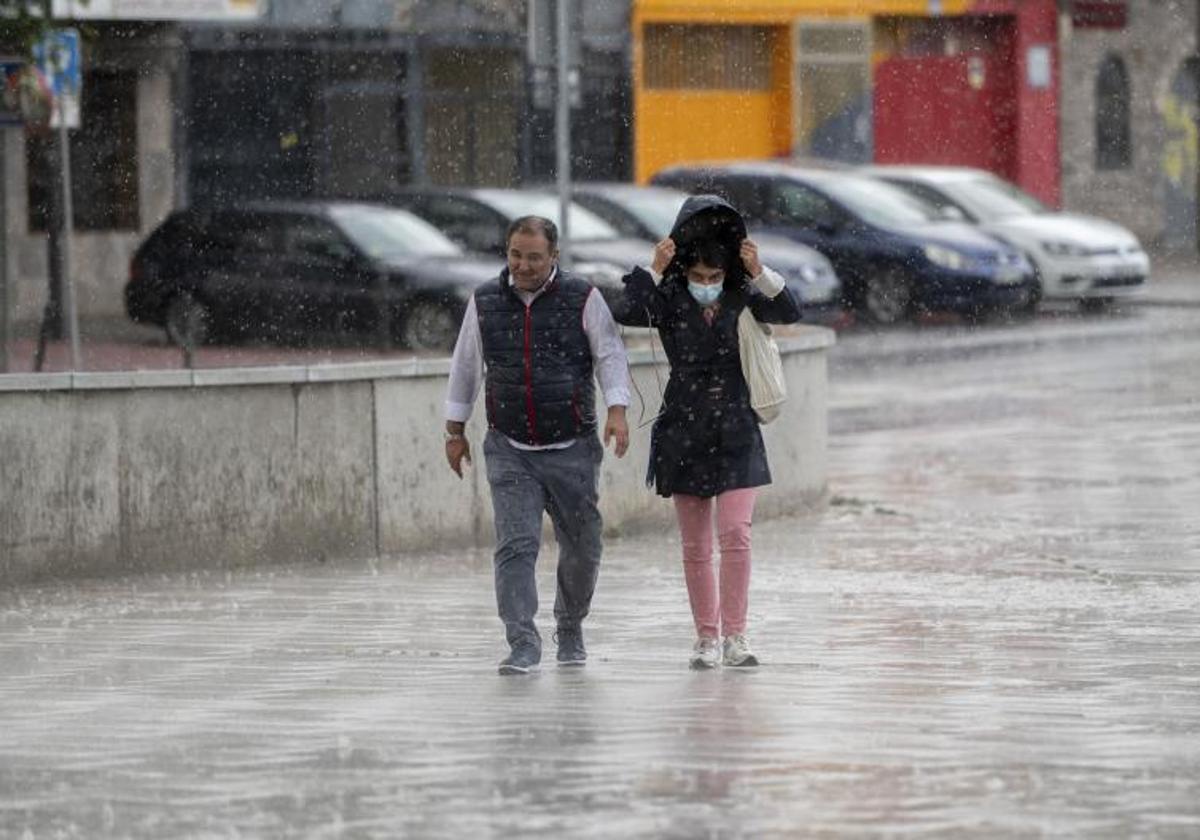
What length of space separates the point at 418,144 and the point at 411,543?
26.2 metres

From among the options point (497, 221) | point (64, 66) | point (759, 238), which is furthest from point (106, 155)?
point (64, 66)

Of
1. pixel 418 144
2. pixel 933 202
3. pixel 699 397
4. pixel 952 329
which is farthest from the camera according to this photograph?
pixel 418 144

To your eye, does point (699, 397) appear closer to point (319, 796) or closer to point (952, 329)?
point (319, 796)

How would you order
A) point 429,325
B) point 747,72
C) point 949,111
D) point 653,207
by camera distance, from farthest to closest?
1. point 949,111
2. point 747,72
3. point 653,207
4. point 429,325

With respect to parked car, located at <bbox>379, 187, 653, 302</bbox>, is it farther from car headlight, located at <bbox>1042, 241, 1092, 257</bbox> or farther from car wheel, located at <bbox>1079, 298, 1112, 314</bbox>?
car wheel, located at <bbox>1079, 298, 1112, 314</bbox>

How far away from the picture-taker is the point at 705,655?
409 inches

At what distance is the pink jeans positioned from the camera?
10.3 metres

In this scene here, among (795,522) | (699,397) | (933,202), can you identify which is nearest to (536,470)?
(699,397)

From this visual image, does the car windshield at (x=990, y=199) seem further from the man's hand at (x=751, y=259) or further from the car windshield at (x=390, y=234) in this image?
the man's hand at (x=751, y=259)

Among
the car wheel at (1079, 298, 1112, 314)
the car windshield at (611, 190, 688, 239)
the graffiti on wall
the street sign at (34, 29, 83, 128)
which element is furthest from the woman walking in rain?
the graffiti on wall

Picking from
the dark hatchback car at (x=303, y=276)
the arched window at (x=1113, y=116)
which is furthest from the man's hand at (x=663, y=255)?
the arched window at (x=1113, y=116)

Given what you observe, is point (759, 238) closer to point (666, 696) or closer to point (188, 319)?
point (188, 319)

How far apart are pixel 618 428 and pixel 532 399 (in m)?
0.30

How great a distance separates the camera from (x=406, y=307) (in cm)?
2806
